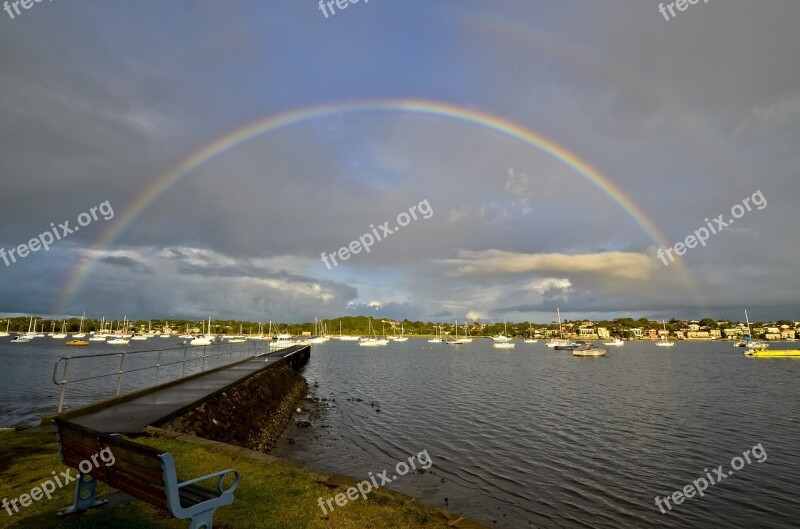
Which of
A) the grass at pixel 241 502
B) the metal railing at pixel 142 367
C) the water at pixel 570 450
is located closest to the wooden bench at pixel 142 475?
the grass at pixel 241 502

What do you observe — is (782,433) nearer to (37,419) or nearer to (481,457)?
(481,457)

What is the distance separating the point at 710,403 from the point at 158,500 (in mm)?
40807

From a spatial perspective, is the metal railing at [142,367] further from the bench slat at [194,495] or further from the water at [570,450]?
the water at [570,450]

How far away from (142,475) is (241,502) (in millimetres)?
2740

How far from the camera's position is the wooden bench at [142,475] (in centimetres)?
471

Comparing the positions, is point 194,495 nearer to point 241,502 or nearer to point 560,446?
point 241,502

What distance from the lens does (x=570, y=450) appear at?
A: 18969 mm

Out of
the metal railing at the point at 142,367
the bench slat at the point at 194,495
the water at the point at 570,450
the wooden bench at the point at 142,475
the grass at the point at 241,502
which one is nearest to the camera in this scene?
the wooden bench at the point at 142,475

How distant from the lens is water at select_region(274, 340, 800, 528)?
41.4ft

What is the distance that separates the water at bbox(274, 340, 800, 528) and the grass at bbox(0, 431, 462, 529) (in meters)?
5.37

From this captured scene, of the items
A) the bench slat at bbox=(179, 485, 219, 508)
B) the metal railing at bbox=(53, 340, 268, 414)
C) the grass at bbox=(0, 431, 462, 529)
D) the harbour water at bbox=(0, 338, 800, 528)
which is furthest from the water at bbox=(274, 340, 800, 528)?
the bench slat at bbox=(179, 485, 219, 508)

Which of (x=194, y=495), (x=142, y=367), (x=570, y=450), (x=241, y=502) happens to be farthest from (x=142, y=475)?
(x=142, y=367)

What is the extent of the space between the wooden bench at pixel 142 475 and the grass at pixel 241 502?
74 centimetres

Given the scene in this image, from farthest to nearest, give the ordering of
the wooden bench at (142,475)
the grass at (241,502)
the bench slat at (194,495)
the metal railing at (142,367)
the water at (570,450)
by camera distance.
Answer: the water at (570,450) → the metal railing at (142,367) → the grass at (241,502) → the bench slat at (194,495) → the wooden bench at (142,475)
